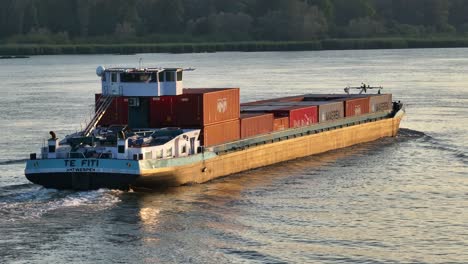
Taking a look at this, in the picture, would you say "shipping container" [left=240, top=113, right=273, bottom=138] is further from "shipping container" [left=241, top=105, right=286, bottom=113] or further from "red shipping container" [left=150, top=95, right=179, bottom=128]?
"red shipping container" [left=150, top=95, right=179, bottom=128]

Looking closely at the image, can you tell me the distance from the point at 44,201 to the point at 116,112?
30.0 feet

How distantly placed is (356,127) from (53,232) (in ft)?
114

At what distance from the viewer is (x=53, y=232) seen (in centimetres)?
4634

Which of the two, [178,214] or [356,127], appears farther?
[356,127]

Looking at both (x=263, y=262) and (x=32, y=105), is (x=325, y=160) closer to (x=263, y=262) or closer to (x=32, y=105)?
(x=263, y=262)

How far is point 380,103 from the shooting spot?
84.6m

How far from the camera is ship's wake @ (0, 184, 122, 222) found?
163 ft

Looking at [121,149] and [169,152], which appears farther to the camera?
[169,152]

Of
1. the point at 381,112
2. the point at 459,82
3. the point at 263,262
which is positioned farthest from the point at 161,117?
the point at 459,82

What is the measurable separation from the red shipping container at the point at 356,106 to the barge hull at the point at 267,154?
1.17 metres

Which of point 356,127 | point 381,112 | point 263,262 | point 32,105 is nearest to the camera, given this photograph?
point 263,262

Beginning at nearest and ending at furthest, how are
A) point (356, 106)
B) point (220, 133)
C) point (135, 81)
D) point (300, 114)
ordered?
point (135, 81)
point (220, 133)
point (300, 114)
point (356, 106)

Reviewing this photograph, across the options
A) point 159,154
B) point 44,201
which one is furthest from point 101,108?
point 44,201

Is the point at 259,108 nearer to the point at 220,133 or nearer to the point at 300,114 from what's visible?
the point at 300,114
